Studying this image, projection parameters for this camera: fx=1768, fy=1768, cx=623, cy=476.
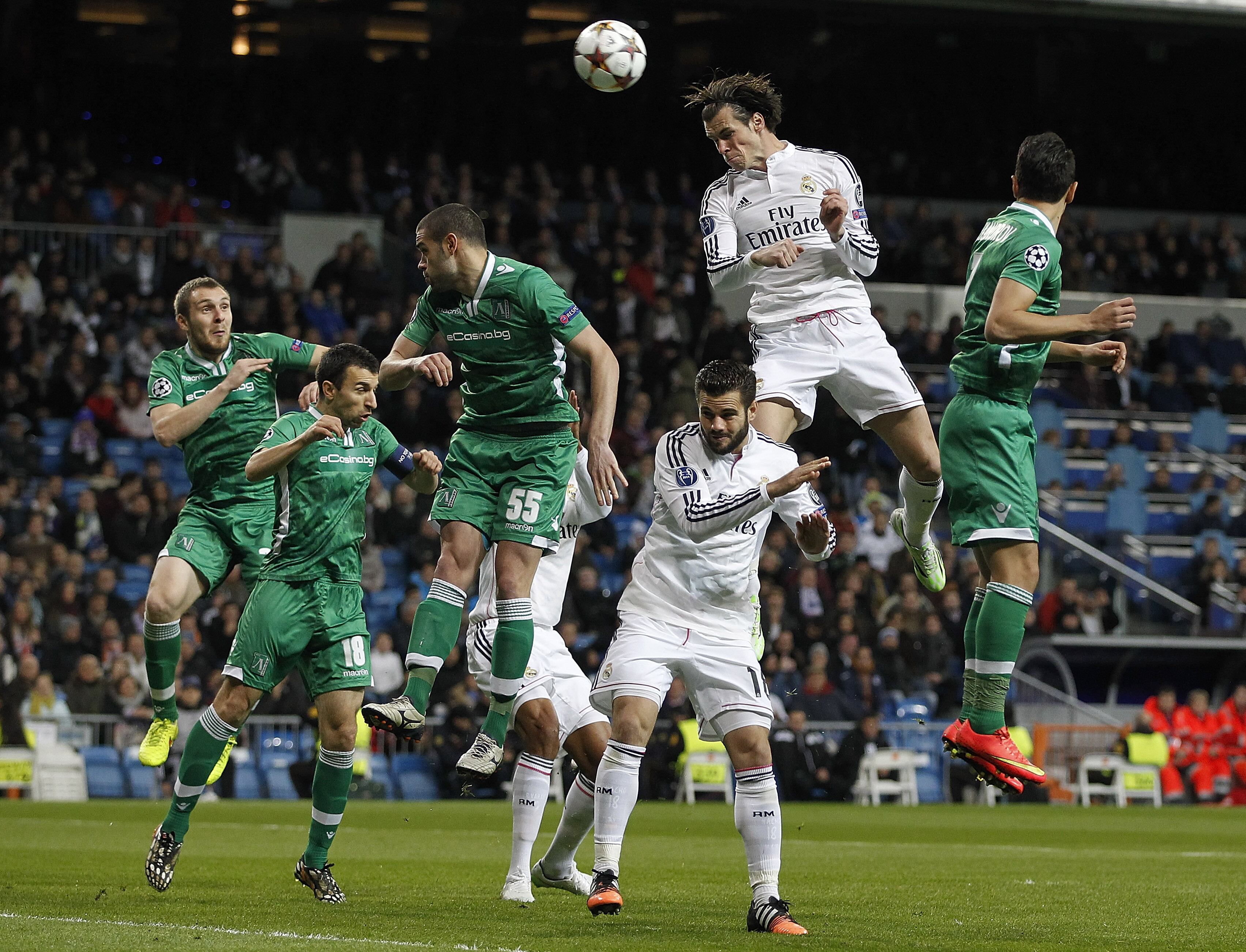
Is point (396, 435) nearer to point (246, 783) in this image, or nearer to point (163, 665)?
point (246, 783)

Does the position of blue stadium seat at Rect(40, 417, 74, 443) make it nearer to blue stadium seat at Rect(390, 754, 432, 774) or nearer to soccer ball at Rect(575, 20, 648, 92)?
blue stadium seat at Rect(390, 754, 432, 774)

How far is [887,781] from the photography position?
2209cm

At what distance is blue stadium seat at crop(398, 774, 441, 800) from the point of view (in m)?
20.8

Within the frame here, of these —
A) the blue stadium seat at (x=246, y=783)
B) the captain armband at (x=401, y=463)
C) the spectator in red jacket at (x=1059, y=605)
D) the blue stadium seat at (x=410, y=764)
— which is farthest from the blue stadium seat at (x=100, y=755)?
the spectator in red jacket at (x=1059, y=605)

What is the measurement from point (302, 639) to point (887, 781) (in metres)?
14.3

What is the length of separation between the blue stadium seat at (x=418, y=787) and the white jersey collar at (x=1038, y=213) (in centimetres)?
1359

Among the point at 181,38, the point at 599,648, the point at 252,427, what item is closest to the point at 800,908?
the point at 252,427

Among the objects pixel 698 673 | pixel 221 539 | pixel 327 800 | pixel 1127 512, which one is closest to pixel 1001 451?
pixel 698 673

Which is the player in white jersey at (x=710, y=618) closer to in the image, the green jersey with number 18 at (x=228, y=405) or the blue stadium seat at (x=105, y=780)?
the green jersey with number 18 at (x=228, y=405)

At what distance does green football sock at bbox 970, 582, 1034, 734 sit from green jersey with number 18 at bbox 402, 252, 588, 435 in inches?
96.2

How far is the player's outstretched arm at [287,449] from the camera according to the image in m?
8.63

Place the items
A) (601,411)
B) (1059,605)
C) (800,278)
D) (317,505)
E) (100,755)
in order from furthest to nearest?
1. (1059,605)
2. (100,755)
3. (800,278)
4. (317,505)
5. (601,411)

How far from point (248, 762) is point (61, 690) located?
7.28 feet

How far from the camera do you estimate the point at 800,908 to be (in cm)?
916
